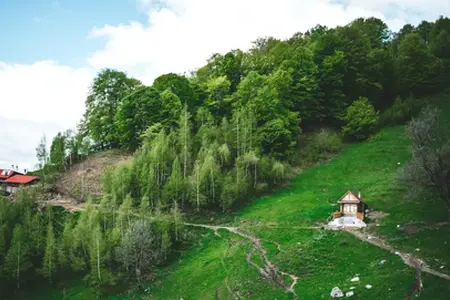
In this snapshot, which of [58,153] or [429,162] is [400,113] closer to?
[429,162]

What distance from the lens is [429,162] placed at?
164 feet

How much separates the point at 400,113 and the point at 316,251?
5148 cm

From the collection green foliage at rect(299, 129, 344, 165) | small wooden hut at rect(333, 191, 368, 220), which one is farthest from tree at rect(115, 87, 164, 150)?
small wooden hut at rect(333, 191, 368, 220)

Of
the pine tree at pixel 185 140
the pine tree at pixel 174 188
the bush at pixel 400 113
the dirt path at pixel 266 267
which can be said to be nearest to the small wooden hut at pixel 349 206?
the dirt path at pixel 266 267

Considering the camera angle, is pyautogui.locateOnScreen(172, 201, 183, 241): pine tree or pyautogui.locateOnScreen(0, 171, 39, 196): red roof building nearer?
pyautogui.locateOnScreen(172, 201, 183, 241): pine tree

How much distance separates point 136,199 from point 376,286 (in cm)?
3859

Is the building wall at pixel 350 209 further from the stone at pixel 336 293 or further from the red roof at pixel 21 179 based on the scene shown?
the red roof at pixel 21 179

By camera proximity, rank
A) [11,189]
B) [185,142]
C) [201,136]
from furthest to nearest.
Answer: [11,189]
[201,136]
[185,142]

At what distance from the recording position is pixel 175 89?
308 ft

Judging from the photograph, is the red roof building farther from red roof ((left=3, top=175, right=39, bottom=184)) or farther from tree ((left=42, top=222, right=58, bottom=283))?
tree ((left=42, top=222, right=58, bottom=283))

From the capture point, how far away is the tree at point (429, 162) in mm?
49406

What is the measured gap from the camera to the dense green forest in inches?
2442

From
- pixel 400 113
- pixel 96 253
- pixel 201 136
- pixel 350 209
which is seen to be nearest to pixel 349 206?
pixel 350 209

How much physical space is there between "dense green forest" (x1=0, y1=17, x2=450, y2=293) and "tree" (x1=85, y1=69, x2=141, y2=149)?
20 centimetres
